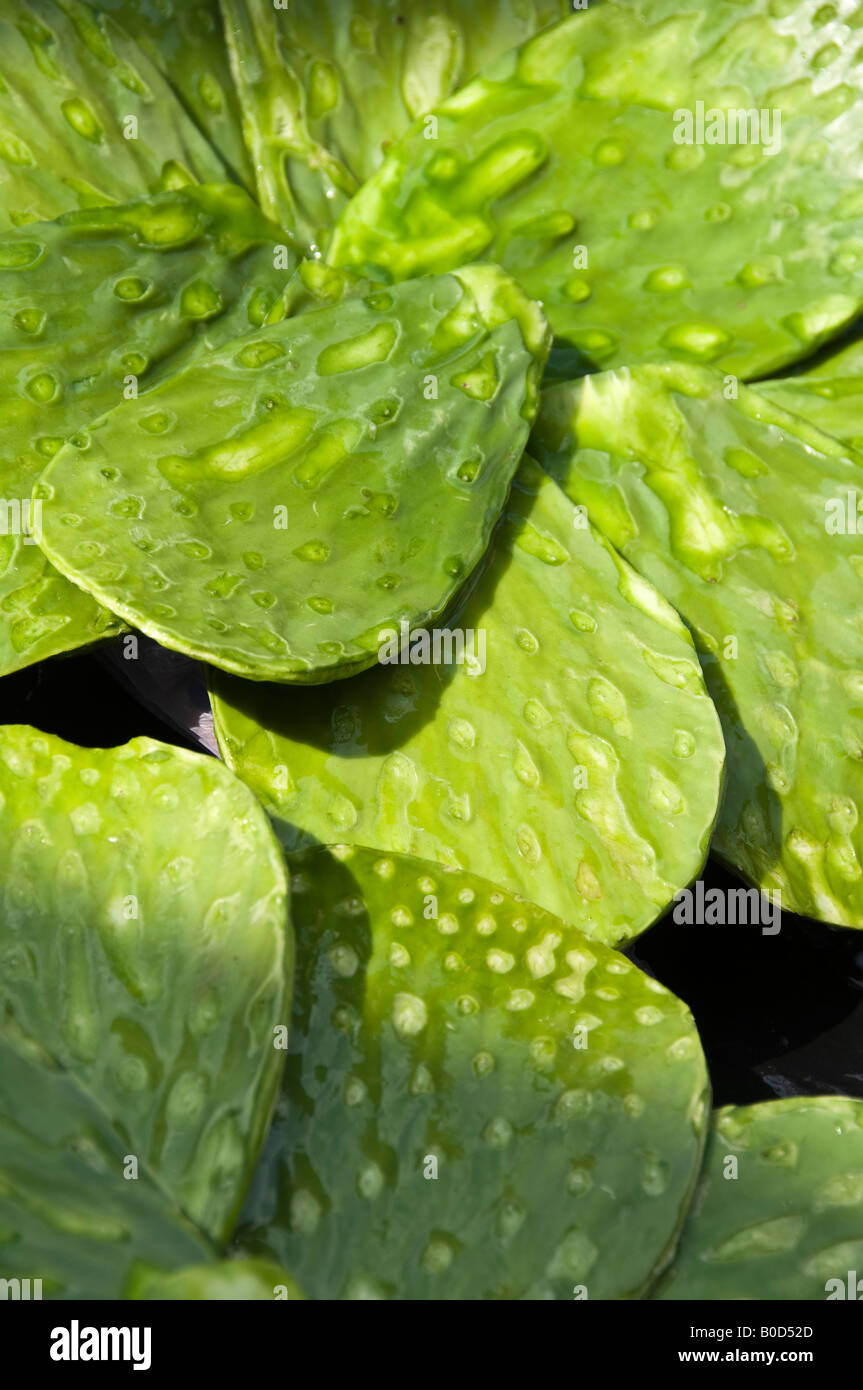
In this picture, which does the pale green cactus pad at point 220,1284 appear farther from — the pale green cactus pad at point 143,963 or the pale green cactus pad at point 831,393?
the pale green cactus pad at point 831,393

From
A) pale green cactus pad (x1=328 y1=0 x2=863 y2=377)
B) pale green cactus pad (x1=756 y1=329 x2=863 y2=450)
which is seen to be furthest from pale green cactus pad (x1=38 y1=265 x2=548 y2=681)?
pale green cactus pad (x1=756 y1=329 x2=863 y2=450)

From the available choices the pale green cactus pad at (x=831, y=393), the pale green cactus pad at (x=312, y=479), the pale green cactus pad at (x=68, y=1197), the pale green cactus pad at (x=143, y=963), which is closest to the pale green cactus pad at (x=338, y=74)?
the pale green cactus pad at (x=312, y=479)

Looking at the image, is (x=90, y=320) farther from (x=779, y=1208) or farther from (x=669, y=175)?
(x=779, y=1208)

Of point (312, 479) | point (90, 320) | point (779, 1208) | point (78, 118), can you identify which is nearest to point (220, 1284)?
point (779, 1208)

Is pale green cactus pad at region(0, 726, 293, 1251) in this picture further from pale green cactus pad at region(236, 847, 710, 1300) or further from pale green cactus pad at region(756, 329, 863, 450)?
pale green cactus pad at region(756, 329, 863, 450)
